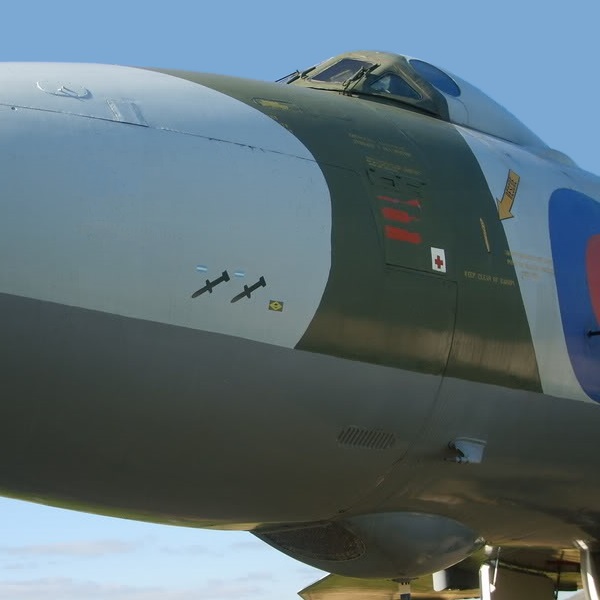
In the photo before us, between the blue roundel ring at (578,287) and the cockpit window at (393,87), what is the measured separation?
1.20 metres

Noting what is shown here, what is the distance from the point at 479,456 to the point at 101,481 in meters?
2.21

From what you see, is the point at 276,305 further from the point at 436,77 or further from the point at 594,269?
the point at 436,77

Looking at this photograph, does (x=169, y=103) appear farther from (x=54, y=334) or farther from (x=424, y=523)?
(x=424, y=523)

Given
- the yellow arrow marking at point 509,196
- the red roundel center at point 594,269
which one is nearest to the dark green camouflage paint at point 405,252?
the yellow arrow marking at point 509,196

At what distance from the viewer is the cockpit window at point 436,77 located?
819 centimetres

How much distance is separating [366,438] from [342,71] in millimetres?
3002

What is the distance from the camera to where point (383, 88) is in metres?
7.90

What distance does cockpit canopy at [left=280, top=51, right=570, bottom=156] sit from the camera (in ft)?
25.8

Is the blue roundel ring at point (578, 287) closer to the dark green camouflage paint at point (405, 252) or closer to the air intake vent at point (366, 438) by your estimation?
the dark green camouflage paint at point (405, 252)

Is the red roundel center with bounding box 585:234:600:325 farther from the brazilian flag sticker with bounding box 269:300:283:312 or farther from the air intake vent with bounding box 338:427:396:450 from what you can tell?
the brazilian flag sticker with bounding box 269:300:283:312

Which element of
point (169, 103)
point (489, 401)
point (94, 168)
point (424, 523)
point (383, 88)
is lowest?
point (424, 523)

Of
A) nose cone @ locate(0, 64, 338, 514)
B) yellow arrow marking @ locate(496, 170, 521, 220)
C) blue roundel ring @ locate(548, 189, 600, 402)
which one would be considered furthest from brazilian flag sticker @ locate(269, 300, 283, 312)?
blue roundel ring @ locate(548, 189, 600, 402)

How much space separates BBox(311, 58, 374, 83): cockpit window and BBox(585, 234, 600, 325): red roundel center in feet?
6.45

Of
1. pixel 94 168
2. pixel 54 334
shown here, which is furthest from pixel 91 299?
pixel 94 168
